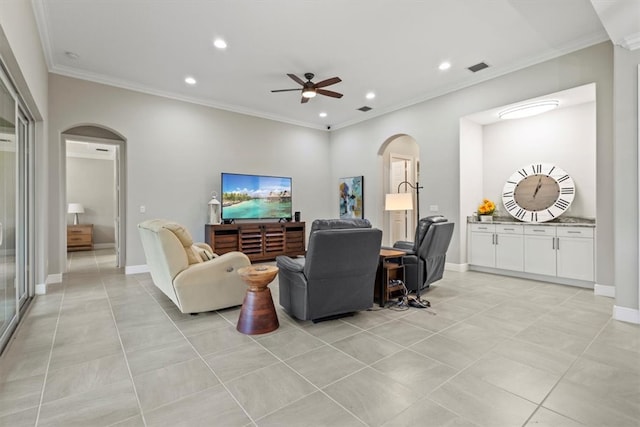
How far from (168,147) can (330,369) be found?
524 centimetres

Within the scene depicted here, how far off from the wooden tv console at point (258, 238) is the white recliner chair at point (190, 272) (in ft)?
7.65

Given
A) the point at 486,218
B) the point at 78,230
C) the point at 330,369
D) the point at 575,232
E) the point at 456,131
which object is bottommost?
the point at 330,369

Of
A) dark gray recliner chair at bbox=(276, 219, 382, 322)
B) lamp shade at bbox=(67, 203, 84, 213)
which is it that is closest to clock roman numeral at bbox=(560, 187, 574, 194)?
dark gray recliner chair at bbox=(276, 219, 382, 322)

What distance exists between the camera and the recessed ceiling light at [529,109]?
4536mm

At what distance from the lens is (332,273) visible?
2.89 metres

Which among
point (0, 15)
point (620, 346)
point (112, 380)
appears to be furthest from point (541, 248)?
point (0, 15)

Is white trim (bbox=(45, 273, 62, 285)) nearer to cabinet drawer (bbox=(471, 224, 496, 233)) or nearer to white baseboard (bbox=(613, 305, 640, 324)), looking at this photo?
cabinet drawer (bbox=(471, 224, 496, 233))

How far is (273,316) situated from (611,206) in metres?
4.39

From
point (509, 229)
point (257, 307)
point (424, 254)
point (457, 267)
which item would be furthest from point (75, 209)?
point (509, 229)

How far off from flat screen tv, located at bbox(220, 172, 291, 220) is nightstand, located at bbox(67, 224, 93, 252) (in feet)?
16.4

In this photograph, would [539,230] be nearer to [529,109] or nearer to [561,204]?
[561,204]

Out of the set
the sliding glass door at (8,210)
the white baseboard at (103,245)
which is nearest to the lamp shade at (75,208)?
the white baseboard at (103,245)

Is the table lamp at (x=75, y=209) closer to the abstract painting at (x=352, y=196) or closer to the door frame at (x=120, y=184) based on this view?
the door frame at (x=120, y=184)

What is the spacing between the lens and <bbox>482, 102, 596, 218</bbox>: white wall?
15.1 ft
